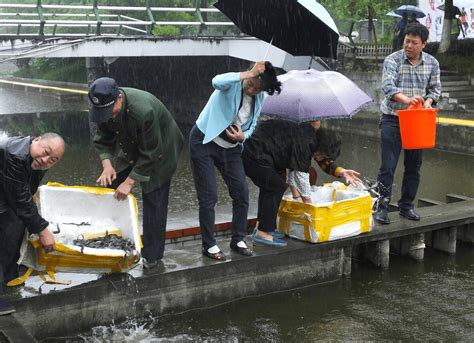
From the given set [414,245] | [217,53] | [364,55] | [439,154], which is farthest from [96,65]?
[414,245]

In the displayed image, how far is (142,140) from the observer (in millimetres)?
5203

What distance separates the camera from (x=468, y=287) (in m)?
6.62

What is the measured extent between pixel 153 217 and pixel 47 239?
3.62ft

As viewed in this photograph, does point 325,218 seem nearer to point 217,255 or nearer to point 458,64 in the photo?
point 217,255

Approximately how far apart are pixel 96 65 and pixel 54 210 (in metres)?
→ 17.5

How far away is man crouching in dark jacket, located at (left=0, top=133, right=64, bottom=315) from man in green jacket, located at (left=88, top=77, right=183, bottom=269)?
1.82 ft

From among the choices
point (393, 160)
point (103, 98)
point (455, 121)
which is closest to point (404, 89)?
point (393, 160)

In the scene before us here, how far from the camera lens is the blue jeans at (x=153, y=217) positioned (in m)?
5.54

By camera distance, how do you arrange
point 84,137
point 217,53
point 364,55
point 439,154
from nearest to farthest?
point 439,154, point 217,53, point 84,137, point 364,55

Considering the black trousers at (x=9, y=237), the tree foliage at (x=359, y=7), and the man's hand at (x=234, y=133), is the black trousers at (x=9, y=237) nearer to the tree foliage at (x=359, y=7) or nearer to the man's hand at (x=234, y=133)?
the man's hand at (x=234, y=133)

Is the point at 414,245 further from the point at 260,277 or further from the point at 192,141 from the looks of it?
the point at 192,141

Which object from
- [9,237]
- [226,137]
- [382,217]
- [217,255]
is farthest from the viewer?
[382,217]

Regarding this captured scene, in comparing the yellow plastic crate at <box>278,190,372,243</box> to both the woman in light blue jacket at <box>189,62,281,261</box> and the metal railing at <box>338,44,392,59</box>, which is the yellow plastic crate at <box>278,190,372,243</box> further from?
the metal railing at <box>338,44,392,59</box>

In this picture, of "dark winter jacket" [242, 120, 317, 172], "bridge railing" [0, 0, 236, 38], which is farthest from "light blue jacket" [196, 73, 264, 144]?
"bridge railing" [0, 0, 236, 38]
